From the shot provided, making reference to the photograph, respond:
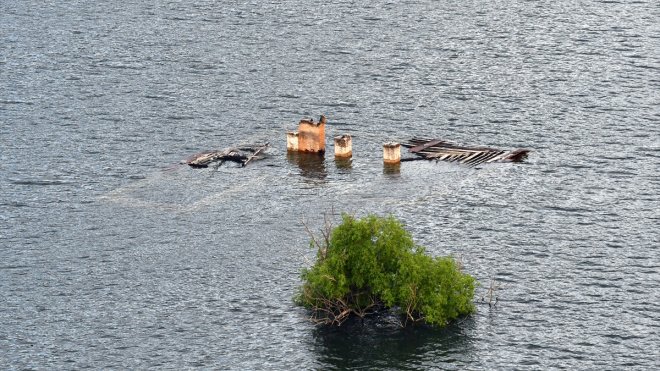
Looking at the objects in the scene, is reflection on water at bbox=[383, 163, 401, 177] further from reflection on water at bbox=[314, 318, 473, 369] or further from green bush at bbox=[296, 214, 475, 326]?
reflection on water at bbox=[314, 318, 473, 369]

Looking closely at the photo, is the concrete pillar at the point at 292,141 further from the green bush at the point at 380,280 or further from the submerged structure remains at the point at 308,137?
the green bush at the point at 380,280

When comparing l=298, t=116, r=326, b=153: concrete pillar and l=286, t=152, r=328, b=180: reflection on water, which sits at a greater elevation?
l=298, t=116, r=326, b=153: concrete pillar

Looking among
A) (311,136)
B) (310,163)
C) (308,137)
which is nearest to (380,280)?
(310,163)

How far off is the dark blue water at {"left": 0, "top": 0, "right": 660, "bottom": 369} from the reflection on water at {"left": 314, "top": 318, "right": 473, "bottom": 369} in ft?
0.54

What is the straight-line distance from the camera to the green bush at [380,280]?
120 meters

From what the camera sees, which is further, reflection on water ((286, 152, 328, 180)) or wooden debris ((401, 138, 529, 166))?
wooden debris ((401, 138, 529, 166))

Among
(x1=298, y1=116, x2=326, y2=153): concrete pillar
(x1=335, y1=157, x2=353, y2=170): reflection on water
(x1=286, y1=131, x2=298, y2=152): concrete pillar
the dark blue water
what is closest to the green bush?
the dark blue water

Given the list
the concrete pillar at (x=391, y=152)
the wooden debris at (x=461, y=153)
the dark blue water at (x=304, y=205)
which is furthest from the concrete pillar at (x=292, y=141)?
the wooden debris at (x=461, y=153)

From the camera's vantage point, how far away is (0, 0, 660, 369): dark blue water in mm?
119625

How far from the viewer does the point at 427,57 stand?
19800cm

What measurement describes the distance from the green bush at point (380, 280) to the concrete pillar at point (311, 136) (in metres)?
36.8

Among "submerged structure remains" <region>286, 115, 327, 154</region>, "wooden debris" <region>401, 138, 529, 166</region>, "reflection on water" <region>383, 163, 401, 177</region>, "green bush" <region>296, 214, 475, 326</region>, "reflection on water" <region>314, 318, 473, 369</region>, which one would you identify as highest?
"submerged structure remains" <region>286, 115, 327, 154</region>

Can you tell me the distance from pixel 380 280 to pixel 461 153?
130ft

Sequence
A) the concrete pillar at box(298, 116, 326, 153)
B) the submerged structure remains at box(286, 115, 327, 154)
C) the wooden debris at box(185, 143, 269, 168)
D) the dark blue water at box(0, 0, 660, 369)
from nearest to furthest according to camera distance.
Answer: the dark blue water at box(0, 0, 660, 369)
the wooden debris at box(185, 143, 269, 168)
the concrete pillar at box(298, 116, 326, 153)
the submerged structure remains at box(286, 115, 327, 154)
